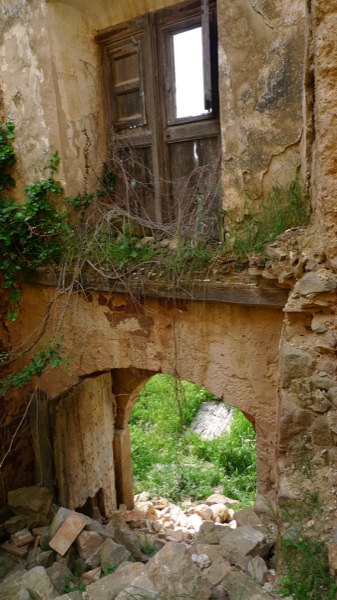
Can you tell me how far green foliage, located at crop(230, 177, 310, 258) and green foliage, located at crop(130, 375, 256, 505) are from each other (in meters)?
3.15

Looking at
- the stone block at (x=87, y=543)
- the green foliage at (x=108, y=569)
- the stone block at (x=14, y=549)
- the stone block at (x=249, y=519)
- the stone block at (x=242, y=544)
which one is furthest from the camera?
the stone block at (x=14, y=549)

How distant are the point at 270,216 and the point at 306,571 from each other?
202cm

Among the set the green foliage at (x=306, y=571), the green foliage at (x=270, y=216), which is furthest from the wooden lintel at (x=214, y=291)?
the green foliage at (x=306, y=571)

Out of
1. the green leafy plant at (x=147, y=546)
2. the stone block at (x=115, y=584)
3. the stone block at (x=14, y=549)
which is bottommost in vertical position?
the green leafy plant at (x=147, y=546)

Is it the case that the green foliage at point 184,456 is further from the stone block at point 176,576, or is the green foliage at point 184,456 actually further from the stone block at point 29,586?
the stone block at point 176,576

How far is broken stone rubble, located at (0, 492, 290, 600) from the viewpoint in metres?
2.52

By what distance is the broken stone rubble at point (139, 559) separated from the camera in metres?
2.52

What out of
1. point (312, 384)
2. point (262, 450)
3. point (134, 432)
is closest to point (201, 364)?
point (262, 450)

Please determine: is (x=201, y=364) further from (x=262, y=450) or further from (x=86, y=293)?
(x=86, y=293)

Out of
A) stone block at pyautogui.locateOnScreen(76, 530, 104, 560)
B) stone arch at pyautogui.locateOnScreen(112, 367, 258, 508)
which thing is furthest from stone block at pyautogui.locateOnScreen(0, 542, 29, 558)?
stone arch at pyautogui.locateOnScreen(112, 367, 258, 508)

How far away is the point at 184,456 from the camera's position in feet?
24.8

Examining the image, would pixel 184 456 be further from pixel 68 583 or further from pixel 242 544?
pixel 242 544

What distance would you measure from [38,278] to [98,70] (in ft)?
6.57

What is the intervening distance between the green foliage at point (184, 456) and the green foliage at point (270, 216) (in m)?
3.15
